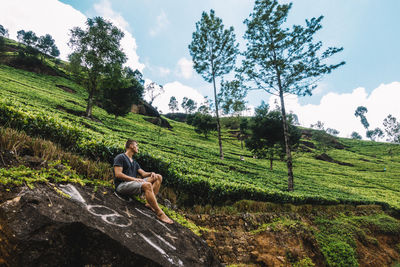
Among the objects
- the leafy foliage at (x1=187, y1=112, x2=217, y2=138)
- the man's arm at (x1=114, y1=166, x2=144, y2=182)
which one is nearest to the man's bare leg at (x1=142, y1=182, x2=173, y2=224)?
the man's arm at (x1=114, y1=166, x2=144, y2=182)

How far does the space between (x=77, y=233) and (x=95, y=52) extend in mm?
26680

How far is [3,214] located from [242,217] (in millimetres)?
5957

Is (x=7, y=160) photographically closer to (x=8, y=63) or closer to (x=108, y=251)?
(x=108, y=251)

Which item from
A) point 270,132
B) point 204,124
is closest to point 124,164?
point 270,132

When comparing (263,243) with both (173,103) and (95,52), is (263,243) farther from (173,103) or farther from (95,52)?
(173,103)

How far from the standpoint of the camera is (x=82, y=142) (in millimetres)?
5883

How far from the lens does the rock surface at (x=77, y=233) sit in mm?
2084

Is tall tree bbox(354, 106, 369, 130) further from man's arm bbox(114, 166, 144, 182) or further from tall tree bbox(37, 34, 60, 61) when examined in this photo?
tall tree bbox(37, 34, 60, 61)

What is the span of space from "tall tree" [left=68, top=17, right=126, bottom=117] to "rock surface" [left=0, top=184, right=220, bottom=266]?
2284cm

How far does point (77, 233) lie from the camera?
2514mm

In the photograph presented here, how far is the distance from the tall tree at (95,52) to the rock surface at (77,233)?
22842mm

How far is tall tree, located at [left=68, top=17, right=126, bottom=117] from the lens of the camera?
73.7ft

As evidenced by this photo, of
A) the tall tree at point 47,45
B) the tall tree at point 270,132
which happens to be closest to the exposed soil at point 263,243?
the tall tree at point 270,132

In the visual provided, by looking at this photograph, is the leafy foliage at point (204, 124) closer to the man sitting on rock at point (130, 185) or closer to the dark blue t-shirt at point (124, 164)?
the dark blue t-shirt at point (124, 164)
